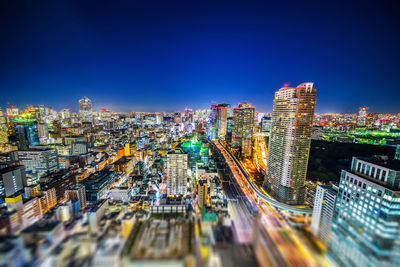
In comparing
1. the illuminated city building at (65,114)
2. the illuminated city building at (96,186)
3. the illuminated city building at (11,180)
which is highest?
the illuminated city building at (65,114)

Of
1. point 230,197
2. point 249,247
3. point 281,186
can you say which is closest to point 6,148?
point 230,197

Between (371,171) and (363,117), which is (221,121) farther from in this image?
(371,171)

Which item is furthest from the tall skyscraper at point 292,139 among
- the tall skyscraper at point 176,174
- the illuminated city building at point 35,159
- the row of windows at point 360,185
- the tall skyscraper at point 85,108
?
the tall skyscraper at point 85,108

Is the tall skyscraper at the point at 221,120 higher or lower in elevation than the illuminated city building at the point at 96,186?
higher

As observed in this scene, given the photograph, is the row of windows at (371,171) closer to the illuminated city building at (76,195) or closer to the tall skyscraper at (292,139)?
the tall skyscraper at (292,139)

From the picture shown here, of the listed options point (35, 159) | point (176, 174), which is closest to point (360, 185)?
point (176, 174)
